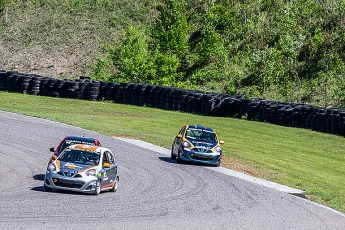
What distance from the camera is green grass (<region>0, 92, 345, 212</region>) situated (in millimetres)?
29844

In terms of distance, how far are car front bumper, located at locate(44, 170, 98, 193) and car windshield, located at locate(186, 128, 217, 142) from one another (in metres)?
11.1

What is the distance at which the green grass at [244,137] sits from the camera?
1175 inches

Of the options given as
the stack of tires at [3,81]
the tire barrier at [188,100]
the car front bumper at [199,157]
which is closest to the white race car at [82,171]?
the car front bumper at [199,157]

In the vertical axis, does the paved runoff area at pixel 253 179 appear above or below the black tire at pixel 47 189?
below

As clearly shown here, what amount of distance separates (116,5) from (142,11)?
303 centimetres

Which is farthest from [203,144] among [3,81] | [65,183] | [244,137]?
[3,81]

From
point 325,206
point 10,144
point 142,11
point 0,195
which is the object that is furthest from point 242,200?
point 142,11

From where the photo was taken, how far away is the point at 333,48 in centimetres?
6406

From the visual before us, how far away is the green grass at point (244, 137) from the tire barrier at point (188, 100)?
92cm

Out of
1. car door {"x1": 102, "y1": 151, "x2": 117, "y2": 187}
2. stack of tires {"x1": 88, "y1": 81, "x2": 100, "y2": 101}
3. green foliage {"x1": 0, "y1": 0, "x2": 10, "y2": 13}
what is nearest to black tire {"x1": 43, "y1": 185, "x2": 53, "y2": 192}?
car door {"x1": 102, "y1": 151, "x2": 117, "y2": 187}

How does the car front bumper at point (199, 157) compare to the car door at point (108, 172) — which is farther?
the car front bumper at point (199, 157)

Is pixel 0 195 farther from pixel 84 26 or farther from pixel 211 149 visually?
pixel 84 26

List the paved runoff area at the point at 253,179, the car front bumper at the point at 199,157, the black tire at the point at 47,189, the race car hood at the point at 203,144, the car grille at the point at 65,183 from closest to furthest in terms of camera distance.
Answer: the car grille at the point at 65,183, the black tire at the point at 47,189, the paved runoff area at the point at 253,179, the car front bumper at the point at 199,157, the race car hood at the point at 203,144

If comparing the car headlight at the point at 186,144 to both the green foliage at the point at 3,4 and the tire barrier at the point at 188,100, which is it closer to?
the tire barrier at the point at 188,100
